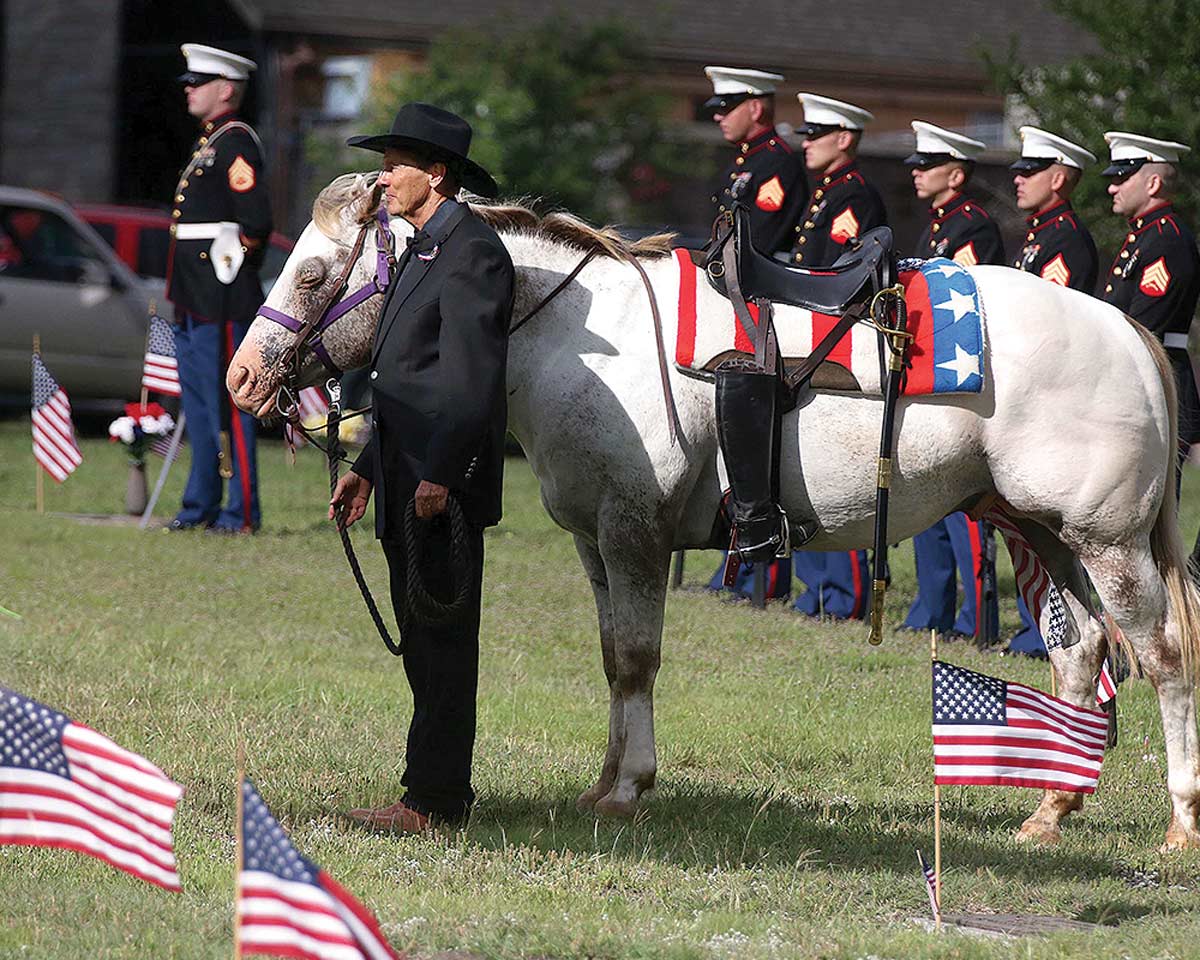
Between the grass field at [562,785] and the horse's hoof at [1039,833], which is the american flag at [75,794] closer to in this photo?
the grass field at [562,785]

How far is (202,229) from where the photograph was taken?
1313 cm

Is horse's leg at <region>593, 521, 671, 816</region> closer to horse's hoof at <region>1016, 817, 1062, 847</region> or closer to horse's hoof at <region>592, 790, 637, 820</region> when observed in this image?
horse's hoof at <region>592, 790, 637, 820</region>

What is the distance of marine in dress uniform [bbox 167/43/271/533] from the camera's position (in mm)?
12992

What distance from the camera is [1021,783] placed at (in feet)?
18.2

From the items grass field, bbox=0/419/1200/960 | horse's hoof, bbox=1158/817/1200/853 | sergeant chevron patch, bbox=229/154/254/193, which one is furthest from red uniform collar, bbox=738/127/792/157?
horse's hoof, bbox=1158/817/1200/853

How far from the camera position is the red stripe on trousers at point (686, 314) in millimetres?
6316

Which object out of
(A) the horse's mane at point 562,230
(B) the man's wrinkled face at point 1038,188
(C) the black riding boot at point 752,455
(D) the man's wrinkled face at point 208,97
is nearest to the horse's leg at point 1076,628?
(C) the black riding boot at point 752,455

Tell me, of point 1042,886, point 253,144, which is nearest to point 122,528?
point 253,144

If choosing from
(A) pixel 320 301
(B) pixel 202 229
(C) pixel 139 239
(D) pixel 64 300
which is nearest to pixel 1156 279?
(A) pixel 320 301

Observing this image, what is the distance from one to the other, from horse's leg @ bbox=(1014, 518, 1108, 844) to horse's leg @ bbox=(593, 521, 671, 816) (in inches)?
54.2

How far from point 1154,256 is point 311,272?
15.2ft

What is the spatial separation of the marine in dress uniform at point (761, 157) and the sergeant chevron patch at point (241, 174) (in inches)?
142

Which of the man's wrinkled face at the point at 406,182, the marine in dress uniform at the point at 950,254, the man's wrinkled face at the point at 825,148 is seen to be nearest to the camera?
the man's wrinkled face at the point at 406,182

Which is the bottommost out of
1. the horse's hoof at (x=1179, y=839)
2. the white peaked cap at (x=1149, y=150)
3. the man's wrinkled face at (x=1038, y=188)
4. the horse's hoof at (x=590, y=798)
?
the horse's hoof at (x=590, y=798)
